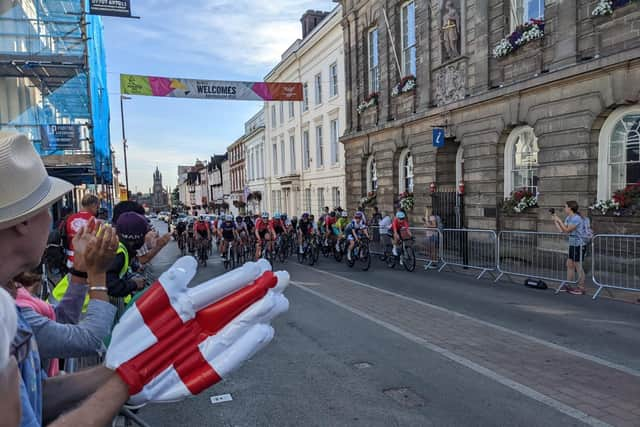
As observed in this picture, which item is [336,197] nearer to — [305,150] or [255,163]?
[305,150]

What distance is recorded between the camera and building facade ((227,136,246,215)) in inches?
2110

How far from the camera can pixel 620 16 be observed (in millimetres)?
10039

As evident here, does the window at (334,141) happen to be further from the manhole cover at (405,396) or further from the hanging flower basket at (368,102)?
the manhole cover at (405,396)

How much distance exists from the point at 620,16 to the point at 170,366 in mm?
12296

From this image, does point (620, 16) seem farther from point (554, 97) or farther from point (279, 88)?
point (279, 88)

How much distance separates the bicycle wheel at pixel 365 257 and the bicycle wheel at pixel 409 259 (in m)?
1.02

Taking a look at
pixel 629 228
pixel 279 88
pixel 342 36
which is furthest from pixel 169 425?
pixel 342 36

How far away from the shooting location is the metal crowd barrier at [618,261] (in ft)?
29.4

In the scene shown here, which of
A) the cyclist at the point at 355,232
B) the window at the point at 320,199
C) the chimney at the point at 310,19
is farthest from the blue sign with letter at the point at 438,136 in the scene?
the chimney at the point at 310,19

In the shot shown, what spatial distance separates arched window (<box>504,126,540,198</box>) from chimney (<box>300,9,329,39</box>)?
24.4 meters

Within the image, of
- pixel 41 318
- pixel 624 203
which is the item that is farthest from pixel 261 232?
pixel 41 318

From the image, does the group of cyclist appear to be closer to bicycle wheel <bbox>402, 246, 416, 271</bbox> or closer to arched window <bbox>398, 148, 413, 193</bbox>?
bicycle wheel <bbox>402, 246, 416, 271</bbox>

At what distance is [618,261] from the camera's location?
918 cm

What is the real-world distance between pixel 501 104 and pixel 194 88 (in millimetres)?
11732
